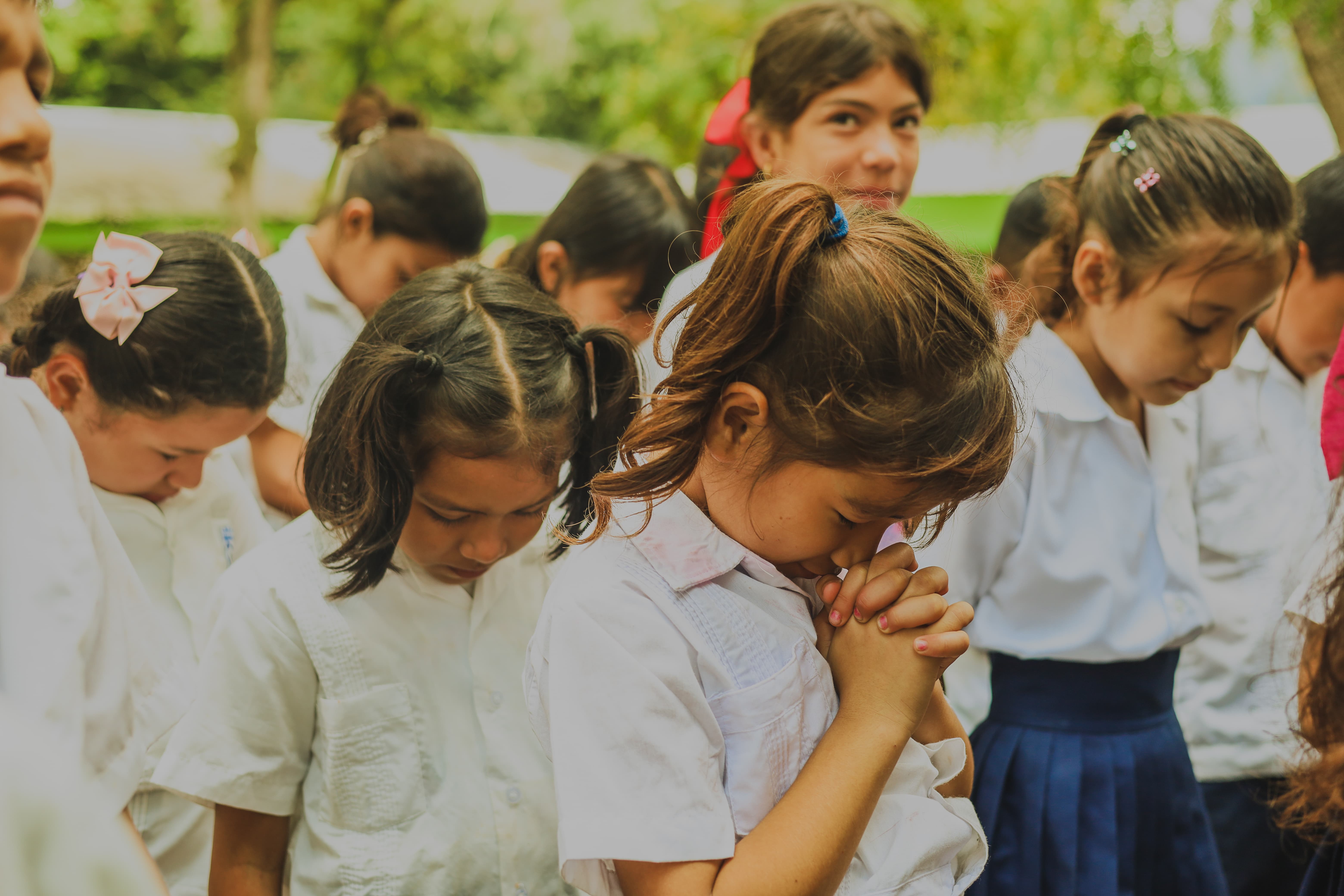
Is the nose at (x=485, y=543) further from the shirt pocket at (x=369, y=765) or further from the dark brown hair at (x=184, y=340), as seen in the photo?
the dark brown hair at (x=184, y=340)

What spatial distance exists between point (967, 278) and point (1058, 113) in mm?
9440

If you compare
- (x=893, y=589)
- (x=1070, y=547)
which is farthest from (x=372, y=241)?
(x=893, y=589)

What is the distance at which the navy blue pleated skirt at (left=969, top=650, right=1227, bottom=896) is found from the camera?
196 cm

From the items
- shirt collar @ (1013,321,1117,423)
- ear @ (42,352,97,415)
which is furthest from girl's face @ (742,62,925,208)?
ear @ (42,352,97,415)

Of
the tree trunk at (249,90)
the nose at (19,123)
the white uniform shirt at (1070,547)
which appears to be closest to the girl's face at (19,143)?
the nose at (19,123)

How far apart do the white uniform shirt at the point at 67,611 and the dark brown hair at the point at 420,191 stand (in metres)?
1.87

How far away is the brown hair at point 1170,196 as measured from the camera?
78.7 inches

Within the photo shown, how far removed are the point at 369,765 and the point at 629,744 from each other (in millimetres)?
597

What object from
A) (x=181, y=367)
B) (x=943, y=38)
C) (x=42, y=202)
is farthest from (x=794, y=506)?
(x=943, y=38)

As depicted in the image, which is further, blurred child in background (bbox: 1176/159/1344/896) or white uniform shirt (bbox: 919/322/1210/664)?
blurred child in background (bbox: 1176/159/1344/896)

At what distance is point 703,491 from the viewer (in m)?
1.33

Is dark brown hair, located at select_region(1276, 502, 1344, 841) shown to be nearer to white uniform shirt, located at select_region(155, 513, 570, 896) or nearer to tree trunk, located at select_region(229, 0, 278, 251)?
white uniform shirt, located at select_region(155, 513, 570, 896)

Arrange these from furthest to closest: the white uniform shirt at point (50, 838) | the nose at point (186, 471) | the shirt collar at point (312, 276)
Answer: the shirt collar at point (312, 276)
the nose at point (186, 471)
the white uniform shirt at point (50, 838)

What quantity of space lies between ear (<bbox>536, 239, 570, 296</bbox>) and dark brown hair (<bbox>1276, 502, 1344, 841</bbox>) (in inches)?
77.6
